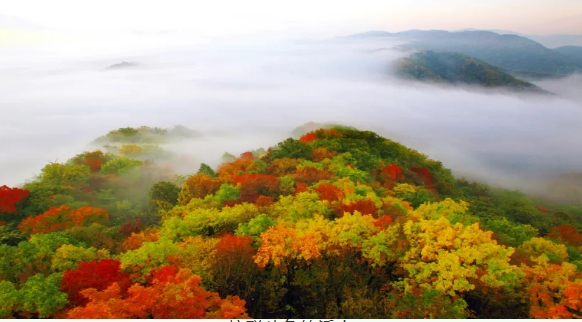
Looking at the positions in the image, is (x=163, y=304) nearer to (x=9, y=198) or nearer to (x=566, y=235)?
(x=9, y=198)

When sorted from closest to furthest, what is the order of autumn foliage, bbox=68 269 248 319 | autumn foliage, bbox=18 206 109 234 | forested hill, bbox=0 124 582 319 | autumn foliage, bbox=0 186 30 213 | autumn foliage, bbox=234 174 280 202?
autumn foliage, bbox=68 269 248 319 < forested hill, bbox=0 124 582 319 < autumn foliage, bbox=18 206 109 234 < autumn foliage, bbox=234 174 280 202 < autumn foliage, bbox=0 186 30 213

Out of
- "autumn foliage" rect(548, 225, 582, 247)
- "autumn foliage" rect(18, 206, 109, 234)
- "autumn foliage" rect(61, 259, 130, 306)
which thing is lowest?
"autumn foliage" rect(548, 225, 582, 247)

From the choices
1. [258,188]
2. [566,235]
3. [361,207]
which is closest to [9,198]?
[258,188]

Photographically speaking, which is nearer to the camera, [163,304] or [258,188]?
[163,304]

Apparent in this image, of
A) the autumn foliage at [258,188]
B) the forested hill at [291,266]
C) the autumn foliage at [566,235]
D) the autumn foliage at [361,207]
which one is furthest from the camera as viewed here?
the autumn foliage at [566,235]

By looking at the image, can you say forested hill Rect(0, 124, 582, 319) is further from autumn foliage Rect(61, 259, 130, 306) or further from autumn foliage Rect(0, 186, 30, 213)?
autumn foliage Rect(0, 186, 30, 213)

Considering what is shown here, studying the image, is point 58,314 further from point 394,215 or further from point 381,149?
point 381,149

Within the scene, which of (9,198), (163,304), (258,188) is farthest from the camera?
(9,198)

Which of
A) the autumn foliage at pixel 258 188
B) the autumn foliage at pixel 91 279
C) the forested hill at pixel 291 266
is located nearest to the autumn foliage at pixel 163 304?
the forested hill at pixel 291 266

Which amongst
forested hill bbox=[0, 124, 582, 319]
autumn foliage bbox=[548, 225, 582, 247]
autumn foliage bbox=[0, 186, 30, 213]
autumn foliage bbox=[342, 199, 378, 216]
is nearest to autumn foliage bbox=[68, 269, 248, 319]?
forested hill bbox=[0, 124, 582, 319]

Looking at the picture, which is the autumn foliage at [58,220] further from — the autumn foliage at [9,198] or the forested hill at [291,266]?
the autumn foliage at [9,198]

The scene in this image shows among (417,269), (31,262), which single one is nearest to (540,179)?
(417,269)
